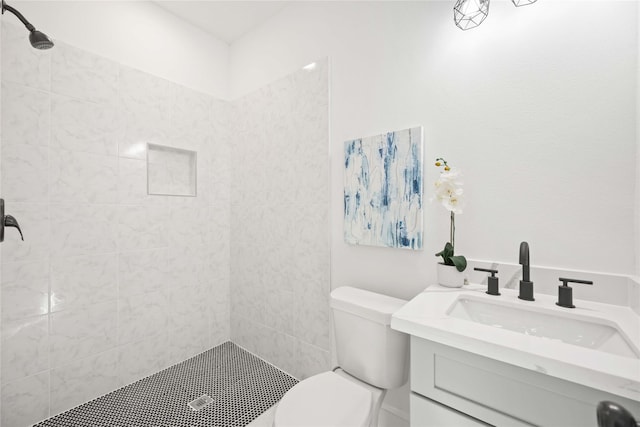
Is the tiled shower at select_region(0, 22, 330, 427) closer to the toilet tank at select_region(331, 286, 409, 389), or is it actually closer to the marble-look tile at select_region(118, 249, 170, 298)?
the marble-look tile at select_region(118, 249, 170, 298)

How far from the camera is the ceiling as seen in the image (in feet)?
6.93

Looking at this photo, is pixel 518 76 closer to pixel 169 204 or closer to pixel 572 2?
pixel 572 2

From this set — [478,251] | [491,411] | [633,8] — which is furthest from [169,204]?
[633,8]

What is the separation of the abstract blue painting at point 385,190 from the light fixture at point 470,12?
48 cm

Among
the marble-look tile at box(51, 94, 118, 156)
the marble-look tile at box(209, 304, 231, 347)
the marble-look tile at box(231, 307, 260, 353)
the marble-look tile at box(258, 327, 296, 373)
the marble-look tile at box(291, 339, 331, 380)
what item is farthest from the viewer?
the marble-look tile at box(209, 304, 231, 347)

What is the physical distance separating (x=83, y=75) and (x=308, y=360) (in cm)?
231

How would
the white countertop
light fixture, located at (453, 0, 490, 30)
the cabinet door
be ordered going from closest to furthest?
the white countertop, the cabinet door, light fixture, located at (453, 0, 490, 30)

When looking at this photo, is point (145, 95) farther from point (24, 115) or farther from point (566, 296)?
point (566, 296)

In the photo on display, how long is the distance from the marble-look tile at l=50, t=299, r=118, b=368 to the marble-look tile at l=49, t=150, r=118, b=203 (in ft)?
2.24

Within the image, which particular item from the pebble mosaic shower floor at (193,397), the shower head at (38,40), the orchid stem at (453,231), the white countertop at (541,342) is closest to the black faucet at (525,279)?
the white countertop at (541,342)

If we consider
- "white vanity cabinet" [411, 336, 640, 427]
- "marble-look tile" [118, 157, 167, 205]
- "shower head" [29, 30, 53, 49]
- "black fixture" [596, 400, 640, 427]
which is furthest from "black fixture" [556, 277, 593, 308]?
"marble-look tile" [118, 157, 167, 205]

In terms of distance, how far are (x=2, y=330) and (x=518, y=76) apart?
9.13 feet

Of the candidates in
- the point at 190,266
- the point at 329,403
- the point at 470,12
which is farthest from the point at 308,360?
the point at 470,12

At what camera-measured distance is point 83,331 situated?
1793 millimetres
